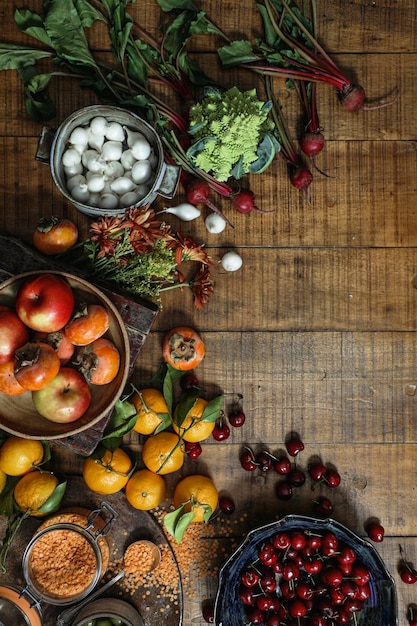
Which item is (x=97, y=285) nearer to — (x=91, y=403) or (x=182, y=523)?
(x=91, y=403)

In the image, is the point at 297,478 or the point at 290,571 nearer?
the point at 290,571

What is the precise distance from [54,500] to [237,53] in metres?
1.33

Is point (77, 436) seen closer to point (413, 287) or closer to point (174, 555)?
point (174, 555)

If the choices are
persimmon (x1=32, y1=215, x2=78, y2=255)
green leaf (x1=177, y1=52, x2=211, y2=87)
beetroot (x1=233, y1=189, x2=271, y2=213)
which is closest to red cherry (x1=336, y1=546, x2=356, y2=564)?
beetroot (x1=233, y1=189, x2=271, y2=213)

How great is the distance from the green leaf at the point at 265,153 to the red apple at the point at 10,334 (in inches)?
29.9

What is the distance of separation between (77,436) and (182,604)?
552 millimetres

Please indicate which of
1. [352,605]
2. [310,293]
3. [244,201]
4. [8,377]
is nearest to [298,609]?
[352,605]

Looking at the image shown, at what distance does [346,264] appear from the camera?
1.63 m

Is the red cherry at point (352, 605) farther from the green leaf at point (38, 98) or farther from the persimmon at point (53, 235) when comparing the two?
the green leaf at point (38, 98)

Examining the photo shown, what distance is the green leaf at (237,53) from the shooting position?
5.07 feet

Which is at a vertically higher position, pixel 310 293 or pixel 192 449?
pixel 310 293

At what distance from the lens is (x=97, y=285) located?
141 cm

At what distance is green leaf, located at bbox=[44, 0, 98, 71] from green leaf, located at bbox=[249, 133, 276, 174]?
1.67 ft

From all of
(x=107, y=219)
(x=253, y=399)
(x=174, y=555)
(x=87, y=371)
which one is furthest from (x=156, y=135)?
(x=174, y=555)
